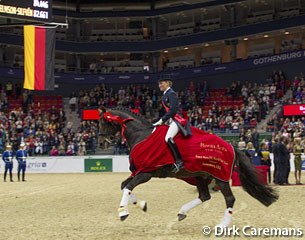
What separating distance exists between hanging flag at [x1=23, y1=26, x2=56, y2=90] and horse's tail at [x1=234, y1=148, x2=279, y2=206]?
44.0 ft

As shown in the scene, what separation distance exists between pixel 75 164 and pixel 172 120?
26.0m

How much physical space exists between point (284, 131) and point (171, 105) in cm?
2412

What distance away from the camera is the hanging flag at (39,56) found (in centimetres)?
2183

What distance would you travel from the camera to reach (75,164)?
35125mm

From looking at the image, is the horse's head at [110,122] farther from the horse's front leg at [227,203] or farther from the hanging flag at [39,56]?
the hanging flag at [39,56]

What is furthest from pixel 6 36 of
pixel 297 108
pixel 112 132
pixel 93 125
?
pixel 112 132

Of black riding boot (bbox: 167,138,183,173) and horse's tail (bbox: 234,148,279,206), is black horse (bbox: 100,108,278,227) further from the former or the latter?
black riding boot (bbox: 167,138,183,173)

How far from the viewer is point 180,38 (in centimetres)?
4859

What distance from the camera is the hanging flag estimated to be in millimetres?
21828

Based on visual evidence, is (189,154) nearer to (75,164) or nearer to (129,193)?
(129,193)

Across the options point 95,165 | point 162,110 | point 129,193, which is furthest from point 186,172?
point 162,110

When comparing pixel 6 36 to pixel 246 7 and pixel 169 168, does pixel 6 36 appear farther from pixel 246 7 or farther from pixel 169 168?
pixel 169 168

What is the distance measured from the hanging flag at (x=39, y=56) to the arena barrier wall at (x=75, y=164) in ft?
39.8

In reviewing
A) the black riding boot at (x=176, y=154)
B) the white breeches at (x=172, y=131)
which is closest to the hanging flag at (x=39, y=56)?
the white breeches at (x=172, y=131)
